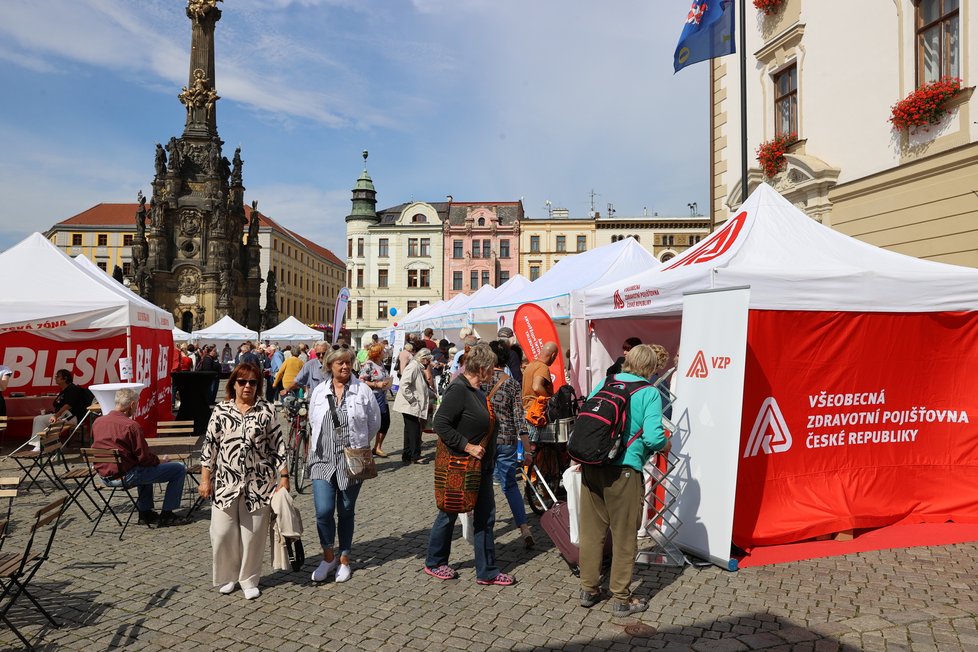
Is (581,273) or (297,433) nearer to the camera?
(297,433)

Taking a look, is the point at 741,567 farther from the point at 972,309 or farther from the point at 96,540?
the point at 96,540

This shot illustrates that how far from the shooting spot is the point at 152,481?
A: 259 inches

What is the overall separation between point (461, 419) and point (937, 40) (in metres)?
10.6

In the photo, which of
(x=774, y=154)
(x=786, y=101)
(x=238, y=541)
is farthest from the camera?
(x=786, y=101)

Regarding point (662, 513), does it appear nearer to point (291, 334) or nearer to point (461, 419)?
point (461, 419)

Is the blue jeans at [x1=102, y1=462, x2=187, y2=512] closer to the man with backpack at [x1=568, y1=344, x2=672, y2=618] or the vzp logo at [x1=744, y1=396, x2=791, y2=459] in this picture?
the man with backpack at [x1=568, y1=344, x2=672, y2=618]

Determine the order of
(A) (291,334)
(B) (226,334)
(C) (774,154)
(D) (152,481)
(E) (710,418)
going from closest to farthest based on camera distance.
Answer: (E) (710,418)
(D) (152,481)
(C) (774,154)
(B) (226,334)
(A) (291,334)

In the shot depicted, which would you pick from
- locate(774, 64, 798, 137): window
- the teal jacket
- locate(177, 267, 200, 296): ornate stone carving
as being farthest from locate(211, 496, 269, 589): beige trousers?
locate(177, 267, 200, 296): ornate stone carving

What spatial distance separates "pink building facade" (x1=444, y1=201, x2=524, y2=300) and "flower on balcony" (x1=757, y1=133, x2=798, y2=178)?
150 feet

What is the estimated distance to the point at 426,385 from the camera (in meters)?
10.5

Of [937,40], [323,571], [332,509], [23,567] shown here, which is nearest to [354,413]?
[332,509]

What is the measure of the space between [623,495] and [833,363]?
292 centimetres

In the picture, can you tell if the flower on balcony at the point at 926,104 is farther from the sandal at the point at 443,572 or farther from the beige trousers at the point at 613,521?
the sandal at the point at 443,572

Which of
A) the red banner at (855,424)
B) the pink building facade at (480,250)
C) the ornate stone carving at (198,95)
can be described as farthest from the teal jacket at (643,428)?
the ornate stone carving at (198,95)
